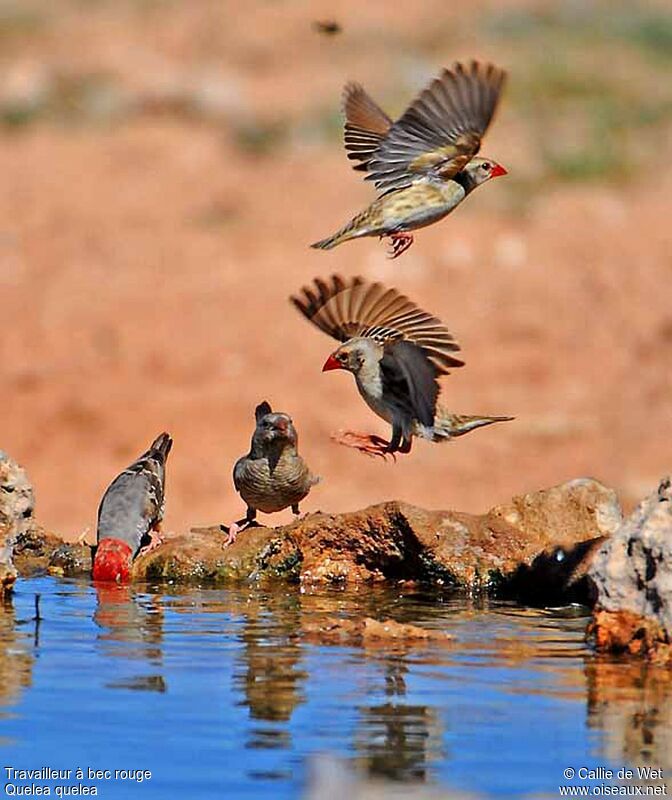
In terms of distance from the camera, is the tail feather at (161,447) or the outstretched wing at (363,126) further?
the tail feather at (161,447)

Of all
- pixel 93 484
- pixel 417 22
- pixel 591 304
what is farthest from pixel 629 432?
pixel 417 22

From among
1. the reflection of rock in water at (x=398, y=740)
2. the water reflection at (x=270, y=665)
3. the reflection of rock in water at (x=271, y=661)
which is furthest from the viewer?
the reflection of rock in water at (x=271, y=661)

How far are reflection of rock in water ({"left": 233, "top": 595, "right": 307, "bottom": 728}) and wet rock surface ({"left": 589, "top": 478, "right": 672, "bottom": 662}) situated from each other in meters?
1.23

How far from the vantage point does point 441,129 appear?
9.24 m

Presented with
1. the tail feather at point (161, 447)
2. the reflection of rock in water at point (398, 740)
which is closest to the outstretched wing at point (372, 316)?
the tail feather at point (161, 447)

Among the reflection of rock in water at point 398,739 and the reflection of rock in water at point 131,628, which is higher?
the reflection of rock in water at point 131,628

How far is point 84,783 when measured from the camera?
211 inches

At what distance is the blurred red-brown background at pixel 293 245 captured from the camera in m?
18.0

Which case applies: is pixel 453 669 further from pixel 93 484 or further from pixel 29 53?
pixel 29 53

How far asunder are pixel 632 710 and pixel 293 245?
56.6ft

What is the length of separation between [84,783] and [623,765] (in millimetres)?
1644

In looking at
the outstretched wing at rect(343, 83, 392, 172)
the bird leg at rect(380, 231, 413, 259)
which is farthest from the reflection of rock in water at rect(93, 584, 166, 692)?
the outstretched wing at rect(343, 83, 392, 172)

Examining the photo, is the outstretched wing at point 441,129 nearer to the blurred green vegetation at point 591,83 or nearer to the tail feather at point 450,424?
the tail feather at point 450,424

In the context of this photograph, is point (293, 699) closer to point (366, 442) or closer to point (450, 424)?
point (366, 442)
